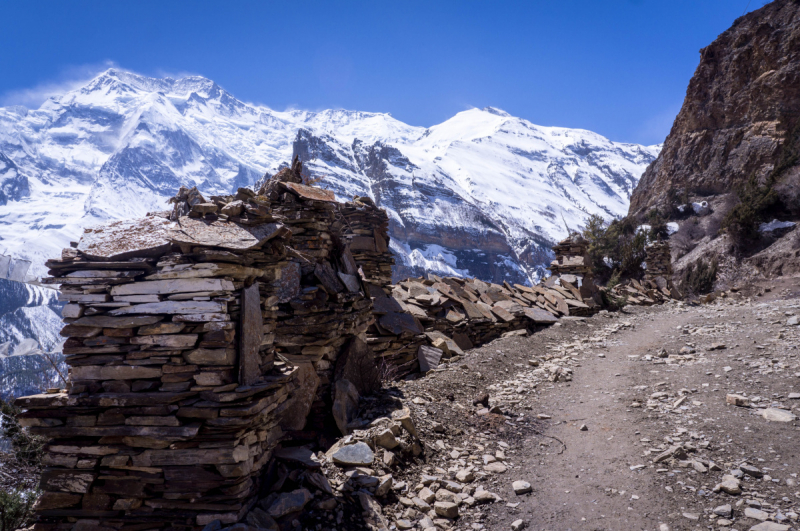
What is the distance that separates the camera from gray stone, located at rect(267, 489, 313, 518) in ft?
9.31

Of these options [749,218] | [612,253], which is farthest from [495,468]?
[749,218]

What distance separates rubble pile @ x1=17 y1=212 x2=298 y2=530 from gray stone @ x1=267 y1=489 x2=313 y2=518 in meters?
0.19

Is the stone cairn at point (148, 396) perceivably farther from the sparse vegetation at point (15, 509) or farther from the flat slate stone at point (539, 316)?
the flat slate stone at point (539, 316)

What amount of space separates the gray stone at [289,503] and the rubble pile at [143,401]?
0.61 ft

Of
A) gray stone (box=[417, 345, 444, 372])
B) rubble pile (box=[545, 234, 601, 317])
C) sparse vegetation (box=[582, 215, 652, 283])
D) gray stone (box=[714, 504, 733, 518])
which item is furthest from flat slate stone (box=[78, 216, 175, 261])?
sparse vegetation (box=[582, 215, 652, 283])

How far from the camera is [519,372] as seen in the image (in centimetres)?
723

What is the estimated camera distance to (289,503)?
9.52ft

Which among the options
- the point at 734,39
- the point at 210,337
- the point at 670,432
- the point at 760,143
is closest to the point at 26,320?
the point at 210,337

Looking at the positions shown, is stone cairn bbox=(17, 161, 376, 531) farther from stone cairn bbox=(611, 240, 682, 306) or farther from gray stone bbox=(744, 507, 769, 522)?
stone cairn bbox=(611, 240, 682, 306)

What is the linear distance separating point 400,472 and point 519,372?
160 inches

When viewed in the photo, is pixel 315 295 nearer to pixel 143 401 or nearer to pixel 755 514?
pixel 143 401

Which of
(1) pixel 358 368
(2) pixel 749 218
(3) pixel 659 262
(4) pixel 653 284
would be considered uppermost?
(2) pixel 749 218

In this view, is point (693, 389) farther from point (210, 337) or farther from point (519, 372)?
point (210, 337)

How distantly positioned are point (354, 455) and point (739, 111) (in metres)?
36.6
